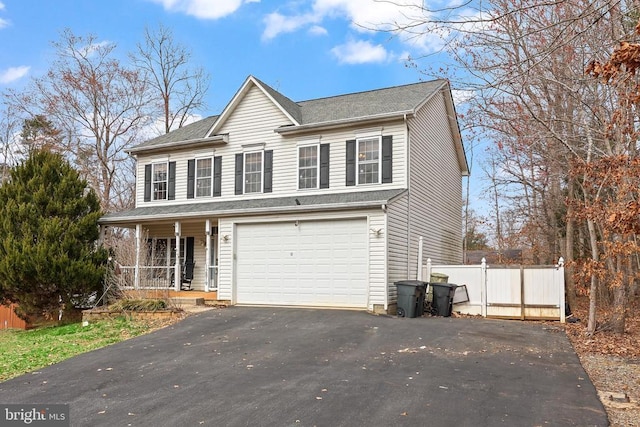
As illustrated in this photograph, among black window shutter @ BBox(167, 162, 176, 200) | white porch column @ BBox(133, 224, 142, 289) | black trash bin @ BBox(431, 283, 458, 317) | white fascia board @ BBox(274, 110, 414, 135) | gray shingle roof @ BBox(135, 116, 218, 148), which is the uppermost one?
gray shingle roof @ BBox(135, 116, 218, 148)

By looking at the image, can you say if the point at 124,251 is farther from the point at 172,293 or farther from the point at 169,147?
the point at 169,147

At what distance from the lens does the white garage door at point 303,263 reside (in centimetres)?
1322

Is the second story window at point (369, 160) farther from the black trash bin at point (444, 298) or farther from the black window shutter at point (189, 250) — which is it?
the black window shutter at point (189, 250)

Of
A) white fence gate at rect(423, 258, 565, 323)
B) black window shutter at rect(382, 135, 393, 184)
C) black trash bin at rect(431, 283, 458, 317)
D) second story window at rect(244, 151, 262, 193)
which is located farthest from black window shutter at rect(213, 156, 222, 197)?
white fence gate at rect(423, 258, 565, 323)

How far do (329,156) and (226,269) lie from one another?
464 centimetres

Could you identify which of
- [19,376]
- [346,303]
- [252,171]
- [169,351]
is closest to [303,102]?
[252,171]

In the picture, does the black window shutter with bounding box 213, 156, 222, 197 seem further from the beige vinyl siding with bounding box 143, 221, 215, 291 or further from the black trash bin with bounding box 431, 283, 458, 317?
the black trash bin with bounding box 431, 283, 458, 317

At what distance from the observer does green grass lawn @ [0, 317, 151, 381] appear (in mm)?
8680

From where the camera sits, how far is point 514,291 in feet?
41.7

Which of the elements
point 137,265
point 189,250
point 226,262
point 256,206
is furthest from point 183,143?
point 226,262

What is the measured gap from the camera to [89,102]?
90.5 feet

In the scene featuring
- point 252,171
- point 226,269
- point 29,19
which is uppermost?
point 29,19

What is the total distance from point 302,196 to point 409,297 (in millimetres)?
4824

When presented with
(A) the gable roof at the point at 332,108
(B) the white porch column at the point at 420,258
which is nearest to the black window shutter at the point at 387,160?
(A) the gable roof at the point at 332,108
